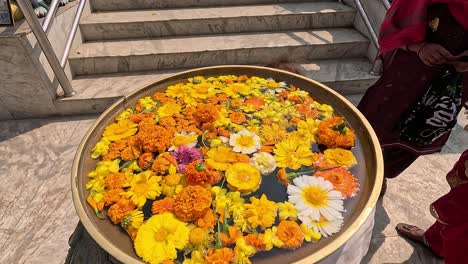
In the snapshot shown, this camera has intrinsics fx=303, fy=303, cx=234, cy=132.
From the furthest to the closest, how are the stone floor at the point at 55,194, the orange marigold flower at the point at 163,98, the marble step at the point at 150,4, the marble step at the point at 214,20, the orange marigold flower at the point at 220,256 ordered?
1. the marble step at the point at 150,4
2. the marble step at the point at 214,20
3. the stone floor at the point at 55,194
4. the orange marigold flower at the point at 163,98
5. the orange marigold flower at the point at 220,256

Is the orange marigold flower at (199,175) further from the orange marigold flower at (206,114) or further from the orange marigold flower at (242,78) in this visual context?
the orange marigold flower at (242,78)

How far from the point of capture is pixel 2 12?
2.61m

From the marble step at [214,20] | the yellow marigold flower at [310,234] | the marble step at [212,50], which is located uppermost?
the yellow marigold flower at [310,234]

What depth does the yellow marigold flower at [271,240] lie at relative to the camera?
3.37ft

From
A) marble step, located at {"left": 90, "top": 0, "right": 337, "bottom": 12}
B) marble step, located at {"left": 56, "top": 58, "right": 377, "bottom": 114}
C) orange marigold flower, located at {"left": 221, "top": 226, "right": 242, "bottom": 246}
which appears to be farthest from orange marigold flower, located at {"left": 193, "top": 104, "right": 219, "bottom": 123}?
marble step, located at {"left": 90, "top": 0, "right": 337, "bottom": 12}

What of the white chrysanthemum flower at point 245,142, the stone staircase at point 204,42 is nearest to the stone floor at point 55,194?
the stone staircase at point 204,42

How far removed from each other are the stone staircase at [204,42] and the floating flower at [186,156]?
7.28 ft

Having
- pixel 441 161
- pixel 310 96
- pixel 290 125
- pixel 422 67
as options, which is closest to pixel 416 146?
pixel 422 67

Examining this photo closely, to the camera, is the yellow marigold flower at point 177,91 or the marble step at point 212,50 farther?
the marble step at point 212,50

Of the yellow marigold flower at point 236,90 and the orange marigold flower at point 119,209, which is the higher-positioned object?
the yellow marigold flower at point 236,90

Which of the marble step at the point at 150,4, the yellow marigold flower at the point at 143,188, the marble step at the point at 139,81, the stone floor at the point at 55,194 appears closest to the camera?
the yellow marigold flower at the point at 143,188

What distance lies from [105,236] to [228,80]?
112 centimetres

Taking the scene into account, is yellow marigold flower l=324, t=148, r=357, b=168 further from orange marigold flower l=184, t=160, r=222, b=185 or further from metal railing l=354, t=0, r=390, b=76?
metal railing l=354, t=0, r=390, b=76

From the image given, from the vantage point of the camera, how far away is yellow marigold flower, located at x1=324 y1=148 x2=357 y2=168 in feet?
4.33
